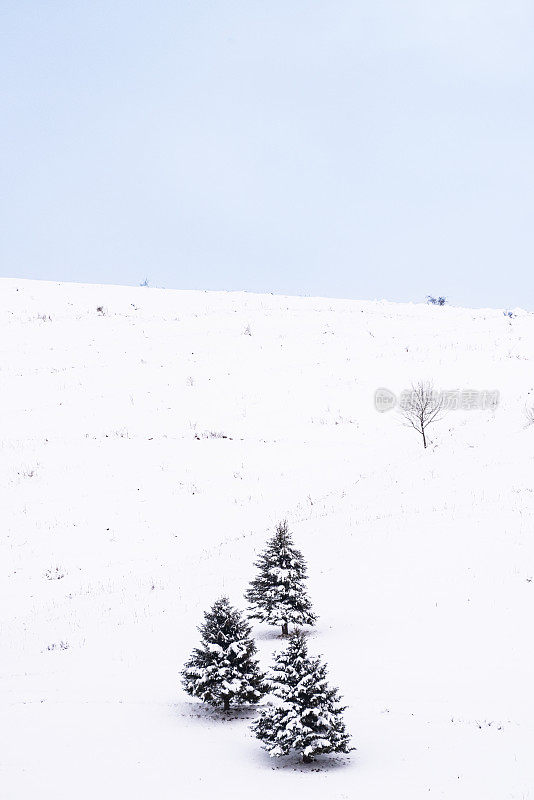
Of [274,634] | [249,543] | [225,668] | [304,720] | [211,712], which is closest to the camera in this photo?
[304,720]

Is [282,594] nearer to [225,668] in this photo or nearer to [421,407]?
[225,668]

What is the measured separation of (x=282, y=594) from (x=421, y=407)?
1420 cm

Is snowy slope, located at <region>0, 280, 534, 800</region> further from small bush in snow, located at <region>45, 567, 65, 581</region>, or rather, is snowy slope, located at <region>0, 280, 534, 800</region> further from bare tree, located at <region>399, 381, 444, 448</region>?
bare tree, located at <region>399, 381, 444, 448</region>

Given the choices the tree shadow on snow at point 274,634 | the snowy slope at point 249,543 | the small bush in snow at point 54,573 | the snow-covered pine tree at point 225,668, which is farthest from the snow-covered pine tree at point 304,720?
the small bush in snow at point 54,573

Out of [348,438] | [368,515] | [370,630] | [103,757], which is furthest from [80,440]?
[103,757]

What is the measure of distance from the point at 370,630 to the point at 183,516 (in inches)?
379

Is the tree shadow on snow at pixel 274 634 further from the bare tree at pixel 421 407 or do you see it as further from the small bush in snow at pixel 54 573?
the bare tree at pixel 421 407

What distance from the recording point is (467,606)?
10.8m

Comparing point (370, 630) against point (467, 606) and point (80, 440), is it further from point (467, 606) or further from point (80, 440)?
point (80, 440)

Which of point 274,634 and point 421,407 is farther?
point 421,407

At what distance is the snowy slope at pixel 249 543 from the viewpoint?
22.7 feet

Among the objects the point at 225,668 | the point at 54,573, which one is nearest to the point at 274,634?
the point at 225,668

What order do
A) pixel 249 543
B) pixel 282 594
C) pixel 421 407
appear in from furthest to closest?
pixel 421 407 < pixel 249 543 < pixel 282 594

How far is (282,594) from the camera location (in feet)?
36.6
